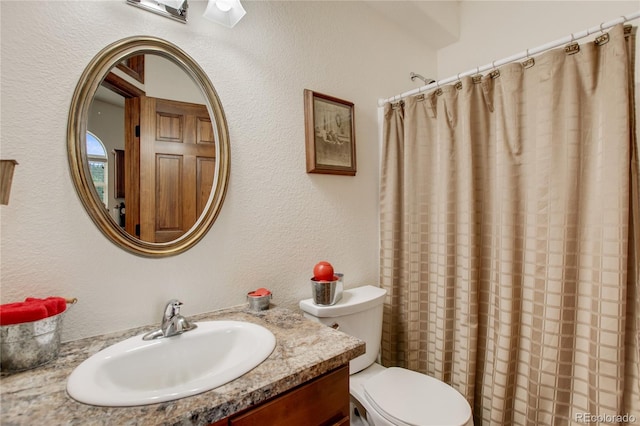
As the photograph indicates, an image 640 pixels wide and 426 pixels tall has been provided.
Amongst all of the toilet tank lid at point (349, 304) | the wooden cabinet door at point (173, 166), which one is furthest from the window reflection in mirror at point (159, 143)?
the toilet tank lid at point (349, 304)

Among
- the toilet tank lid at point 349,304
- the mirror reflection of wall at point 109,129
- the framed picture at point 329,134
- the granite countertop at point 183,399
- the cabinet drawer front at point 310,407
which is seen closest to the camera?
the granite countertop at point 183,399

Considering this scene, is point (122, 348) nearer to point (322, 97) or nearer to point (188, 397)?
point (188, 397)

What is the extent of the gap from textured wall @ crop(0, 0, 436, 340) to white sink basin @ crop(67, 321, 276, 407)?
19 cm

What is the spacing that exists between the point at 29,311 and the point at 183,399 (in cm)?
45

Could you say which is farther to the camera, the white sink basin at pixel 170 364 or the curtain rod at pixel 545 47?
the curtain rod at pixel 545 47

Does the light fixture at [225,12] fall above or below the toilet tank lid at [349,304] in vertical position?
above

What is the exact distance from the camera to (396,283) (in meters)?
1.76

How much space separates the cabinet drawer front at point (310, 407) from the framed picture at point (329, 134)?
0.96 meters

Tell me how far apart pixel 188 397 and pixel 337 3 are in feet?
6.20

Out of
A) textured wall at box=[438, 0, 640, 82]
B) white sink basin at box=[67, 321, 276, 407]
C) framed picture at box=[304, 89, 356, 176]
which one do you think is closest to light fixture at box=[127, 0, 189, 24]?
framed picture at box=[304, 89, 356, 176]

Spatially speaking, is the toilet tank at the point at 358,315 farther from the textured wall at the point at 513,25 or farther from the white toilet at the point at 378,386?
the textured wall at the point at 513,25

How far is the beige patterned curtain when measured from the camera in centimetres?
109

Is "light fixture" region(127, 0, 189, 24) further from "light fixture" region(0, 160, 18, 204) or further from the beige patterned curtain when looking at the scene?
the beige patterned curtain

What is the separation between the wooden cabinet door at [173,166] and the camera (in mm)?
1075
